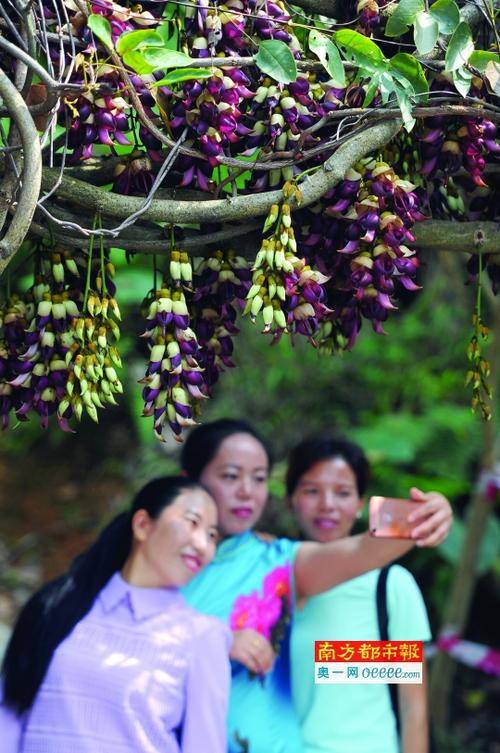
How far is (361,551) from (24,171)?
1.58 metres

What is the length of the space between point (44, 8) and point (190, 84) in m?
0.33

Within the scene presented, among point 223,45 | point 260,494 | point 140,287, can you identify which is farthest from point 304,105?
point 140,287

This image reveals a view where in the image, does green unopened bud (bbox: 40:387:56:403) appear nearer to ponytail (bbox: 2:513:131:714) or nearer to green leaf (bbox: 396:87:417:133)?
green leaf (bbox: 396:87:417:133)

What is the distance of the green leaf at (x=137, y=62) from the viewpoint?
5.90 ft

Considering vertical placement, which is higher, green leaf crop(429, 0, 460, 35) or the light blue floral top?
green leaf crop(429, 0, 460, 35)

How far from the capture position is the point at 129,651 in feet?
8.66

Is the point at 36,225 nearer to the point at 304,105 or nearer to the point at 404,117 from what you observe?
the point at 304,105

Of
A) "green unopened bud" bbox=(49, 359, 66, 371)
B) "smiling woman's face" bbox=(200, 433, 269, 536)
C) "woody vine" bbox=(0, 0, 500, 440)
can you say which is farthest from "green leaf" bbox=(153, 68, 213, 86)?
"smiling woman's face" bbox=(200, 433, 269, 536)

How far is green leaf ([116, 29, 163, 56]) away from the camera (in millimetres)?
1759

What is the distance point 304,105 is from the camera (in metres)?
2.02

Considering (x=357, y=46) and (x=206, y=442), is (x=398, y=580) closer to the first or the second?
(x=206, y=442)

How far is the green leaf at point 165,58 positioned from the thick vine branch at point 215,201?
0.90 feet

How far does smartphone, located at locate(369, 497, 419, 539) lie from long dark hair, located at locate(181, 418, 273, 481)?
0.76 m

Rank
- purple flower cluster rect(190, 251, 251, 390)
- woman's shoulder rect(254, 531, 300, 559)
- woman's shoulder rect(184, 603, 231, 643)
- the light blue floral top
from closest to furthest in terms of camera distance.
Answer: purple flower cluster rect(190, 251, 251, 390), woman's shoulder rect(184, 603, 231, 643), the light blue floral top, woman's shoulder rect(254, 531, 300, 559)
